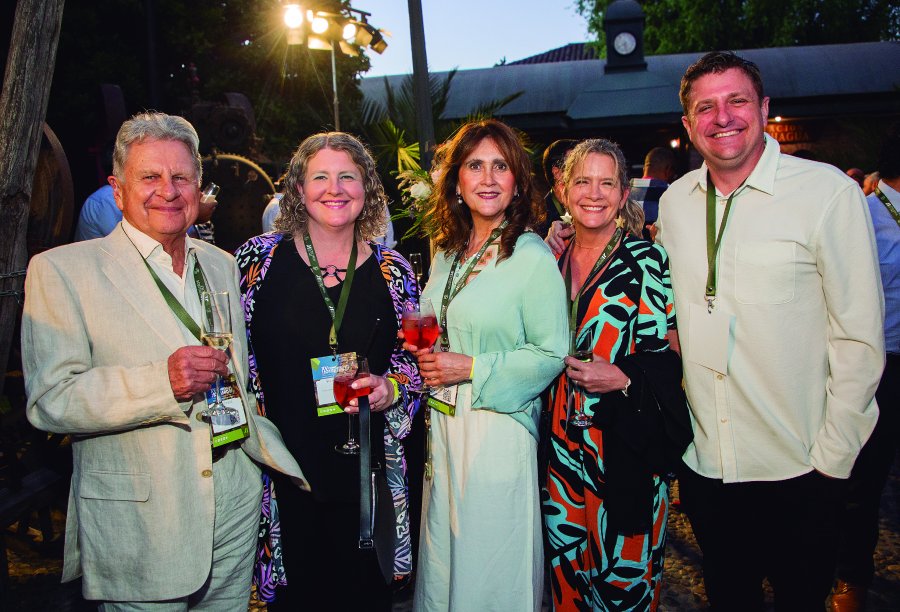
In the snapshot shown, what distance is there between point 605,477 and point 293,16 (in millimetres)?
8493

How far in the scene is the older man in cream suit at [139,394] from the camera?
2.06 metres

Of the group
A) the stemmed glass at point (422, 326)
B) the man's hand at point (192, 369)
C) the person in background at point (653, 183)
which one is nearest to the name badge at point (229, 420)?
the man's hand at point (192, 369)

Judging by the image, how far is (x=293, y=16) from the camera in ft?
30.6

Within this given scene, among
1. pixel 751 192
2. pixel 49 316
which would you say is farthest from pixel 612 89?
pixel 49 316

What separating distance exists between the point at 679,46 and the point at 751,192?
2466cm

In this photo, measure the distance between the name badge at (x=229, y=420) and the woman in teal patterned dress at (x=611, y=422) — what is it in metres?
1.18

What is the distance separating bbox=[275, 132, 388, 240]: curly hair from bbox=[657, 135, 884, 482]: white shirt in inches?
54.1

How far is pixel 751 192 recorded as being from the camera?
2445 mm

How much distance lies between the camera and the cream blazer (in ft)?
6.75

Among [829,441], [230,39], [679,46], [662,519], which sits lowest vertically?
[662,519]

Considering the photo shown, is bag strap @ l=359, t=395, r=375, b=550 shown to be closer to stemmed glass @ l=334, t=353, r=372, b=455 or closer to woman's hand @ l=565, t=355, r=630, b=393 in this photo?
stemmed glass @ l=334, t=353, r=372, b=455

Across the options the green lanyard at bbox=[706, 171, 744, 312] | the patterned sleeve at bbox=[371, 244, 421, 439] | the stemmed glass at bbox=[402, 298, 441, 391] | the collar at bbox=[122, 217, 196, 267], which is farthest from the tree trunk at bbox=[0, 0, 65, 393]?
the green lanyard at bbox=[706, 171, 744, 312]

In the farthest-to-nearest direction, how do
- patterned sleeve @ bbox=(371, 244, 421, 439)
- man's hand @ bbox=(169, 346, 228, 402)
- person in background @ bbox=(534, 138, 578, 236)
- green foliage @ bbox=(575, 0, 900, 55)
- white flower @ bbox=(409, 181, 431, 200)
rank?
green foliage @ bbox=(575, 0, 900, 55), white flower @ bbox=(409, 181, 431, 200), person in background @ bbox=(534, 138, 578, 236), patterned sleeve @ bbox=(371, 244, 421, 439), man's hand @ bbox=(169, 346, 228, 402)

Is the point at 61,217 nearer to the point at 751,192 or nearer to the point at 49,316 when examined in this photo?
the point at 49,316
